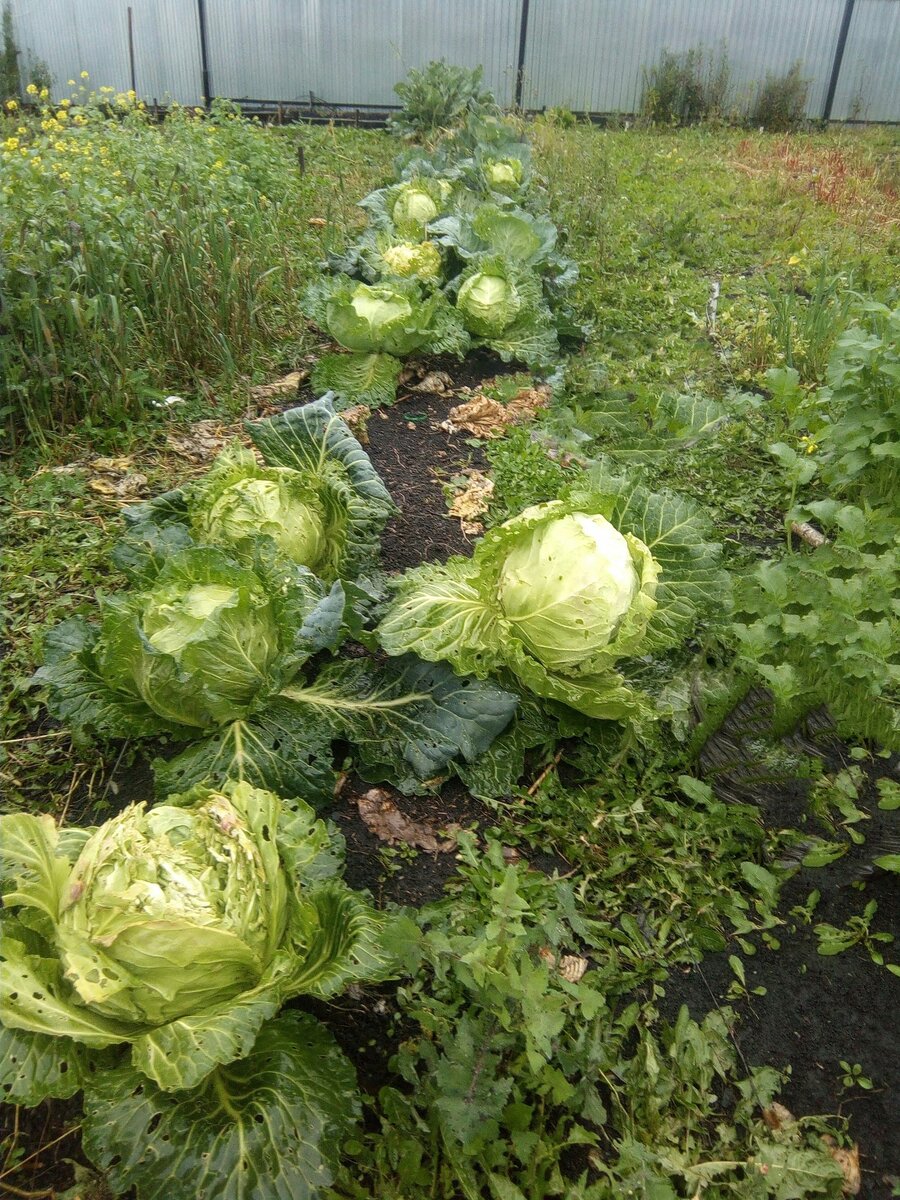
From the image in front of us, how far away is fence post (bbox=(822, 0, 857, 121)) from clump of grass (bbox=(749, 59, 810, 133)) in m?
0.91

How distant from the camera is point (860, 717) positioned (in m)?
2.25

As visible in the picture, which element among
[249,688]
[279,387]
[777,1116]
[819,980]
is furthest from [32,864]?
[279,387]

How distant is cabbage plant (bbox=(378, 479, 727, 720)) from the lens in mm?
2525

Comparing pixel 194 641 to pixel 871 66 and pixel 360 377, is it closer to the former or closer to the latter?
pixel 360 377

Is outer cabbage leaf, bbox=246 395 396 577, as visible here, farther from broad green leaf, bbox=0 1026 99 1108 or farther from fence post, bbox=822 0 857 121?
fence post, bbox=822 0 857 121

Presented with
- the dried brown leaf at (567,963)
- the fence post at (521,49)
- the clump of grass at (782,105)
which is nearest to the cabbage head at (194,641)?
the dried brown leaf at (567,963)

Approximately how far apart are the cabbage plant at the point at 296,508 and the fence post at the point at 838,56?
15.5m

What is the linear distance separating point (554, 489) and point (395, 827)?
1983 millimetres

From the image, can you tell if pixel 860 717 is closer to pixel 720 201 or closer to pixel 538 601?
pixel 538 601

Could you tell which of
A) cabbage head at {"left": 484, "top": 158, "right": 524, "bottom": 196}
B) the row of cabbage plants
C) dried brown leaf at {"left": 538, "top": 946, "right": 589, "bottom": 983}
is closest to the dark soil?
dried brown leaf at {"left": 538, "top": 946, "right": 589, "bottom": 983}

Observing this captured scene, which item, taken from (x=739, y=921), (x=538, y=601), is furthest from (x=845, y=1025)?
(x=538, y=601)

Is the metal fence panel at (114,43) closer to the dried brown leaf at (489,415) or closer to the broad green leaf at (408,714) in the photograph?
the dried brown leaf at (489,415)

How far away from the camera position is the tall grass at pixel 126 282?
405 cm

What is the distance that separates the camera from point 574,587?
2500 millimetres
